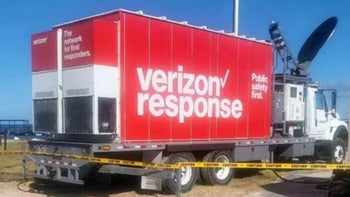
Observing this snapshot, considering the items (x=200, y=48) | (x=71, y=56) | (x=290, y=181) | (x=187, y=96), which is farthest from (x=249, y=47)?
(x=71, y=56)

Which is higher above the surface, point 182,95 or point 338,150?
point 182,95

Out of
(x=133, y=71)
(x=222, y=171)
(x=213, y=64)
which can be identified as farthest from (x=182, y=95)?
(x=222, y=171)

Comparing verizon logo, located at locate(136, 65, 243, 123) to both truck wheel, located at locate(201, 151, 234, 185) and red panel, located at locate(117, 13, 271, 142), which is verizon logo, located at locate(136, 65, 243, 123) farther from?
truck wheel, located at locate(201, 151, 234, 185)

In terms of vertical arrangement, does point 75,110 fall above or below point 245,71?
below

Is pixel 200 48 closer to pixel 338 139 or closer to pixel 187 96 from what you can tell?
pixel 187 96

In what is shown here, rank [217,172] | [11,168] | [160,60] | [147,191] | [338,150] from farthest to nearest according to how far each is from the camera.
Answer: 1. [338,150]
2. [11,168]
3. [217,172]
4. [147,191]
5. [160,60]

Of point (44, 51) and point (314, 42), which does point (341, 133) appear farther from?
point (44, 51)

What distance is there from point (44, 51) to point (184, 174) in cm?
445

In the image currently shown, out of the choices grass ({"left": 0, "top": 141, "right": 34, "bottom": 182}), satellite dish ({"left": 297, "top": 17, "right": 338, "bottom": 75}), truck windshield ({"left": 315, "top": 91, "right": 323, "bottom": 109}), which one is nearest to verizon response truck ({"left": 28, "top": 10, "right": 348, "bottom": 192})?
grass ({"left": 0, "top": 141, "right": 34, "bottom": 182})

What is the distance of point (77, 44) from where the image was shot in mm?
10727

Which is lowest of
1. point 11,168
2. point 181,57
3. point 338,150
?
point 11,168

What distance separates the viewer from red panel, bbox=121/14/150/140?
34.2 feet

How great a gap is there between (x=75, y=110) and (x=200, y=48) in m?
3.46

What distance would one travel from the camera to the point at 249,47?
13.7 metres
